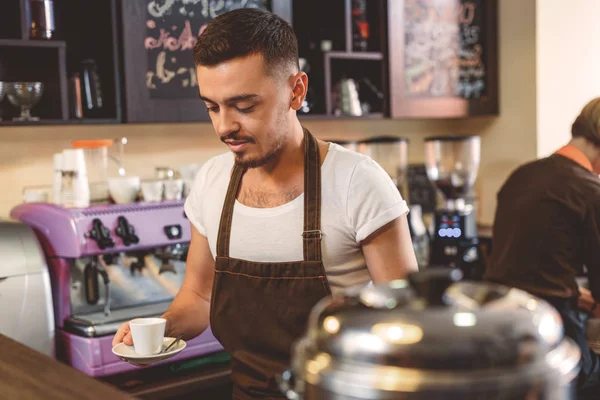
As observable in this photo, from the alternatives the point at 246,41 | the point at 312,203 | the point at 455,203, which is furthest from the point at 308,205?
the point at 455,203

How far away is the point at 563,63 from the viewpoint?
173 inches

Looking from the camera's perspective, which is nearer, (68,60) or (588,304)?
(588,304)

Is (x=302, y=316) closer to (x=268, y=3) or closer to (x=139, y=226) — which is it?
(x=139, y=226)

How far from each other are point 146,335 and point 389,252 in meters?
0.59

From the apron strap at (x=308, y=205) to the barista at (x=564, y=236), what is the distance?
1112 millimetres

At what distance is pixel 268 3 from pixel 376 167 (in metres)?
1.87

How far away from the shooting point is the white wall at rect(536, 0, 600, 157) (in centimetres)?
436

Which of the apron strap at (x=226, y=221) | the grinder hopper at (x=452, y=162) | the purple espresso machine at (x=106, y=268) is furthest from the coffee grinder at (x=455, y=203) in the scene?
the apron strap at (x=226, y=221)

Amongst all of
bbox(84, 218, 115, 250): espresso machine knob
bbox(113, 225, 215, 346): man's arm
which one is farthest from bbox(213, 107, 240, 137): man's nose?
bbox(84, 218, 115, 250): espresso machine knob

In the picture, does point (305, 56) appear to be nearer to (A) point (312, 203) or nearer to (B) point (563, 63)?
(B) point (563, 63)

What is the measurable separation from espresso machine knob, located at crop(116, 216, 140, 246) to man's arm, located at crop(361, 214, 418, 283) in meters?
1.33

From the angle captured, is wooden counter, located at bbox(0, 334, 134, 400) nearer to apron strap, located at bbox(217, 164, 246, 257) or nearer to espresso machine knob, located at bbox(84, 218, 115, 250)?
apron strap, located at bbox(217, 164, 246, 257)

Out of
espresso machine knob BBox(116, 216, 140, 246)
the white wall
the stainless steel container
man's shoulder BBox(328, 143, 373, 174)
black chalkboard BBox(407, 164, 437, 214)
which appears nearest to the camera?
the stainless steel container

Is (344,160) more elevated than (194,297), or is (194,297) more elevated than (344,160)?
(344,160)
